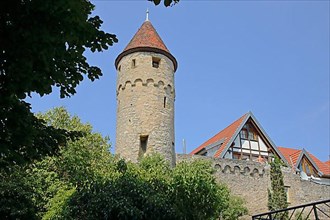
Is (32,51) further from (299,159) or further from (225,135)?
(299,159)

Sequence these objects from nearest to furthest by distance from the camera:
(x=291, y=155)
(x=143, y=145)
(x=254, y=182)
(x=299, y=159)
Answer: (x=143, y=145), (x=254, y=182), (x=299, y=159), (x=291, y=155)

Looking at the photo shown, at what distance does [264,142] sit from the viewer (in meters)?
27.1

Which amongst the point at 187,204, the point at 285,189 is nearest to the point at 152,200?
the point at 187,204

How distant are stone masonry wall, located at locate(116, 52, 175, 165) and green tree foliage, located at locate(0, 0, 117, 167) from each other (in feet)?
45.4

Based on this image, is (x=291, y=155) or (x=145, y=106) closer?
(x=145, y=106)

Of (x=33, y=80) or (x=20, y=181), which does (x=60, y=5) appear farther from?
A: (x=20, y=181)

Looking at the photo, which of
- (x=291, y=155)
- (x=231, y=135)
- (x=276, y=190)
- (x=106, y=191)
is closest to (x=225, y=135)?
(x=231, y=135)

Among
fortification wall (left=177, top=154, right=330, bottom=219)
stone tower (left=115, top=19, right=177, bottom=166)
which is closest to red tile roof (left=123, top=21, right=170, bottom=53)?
stone tower (left=115, top=19, right=177, bottom=166)

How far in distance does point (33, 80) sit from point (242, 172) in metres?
20.0

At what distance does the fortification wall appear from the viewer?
23375 millimetres

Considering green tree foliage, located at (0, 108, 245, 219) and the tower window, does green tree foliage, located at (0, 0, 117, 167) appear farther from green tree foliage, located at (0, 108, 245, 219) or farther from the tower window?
the tower window

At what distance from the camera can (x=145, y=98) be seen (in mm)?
20531

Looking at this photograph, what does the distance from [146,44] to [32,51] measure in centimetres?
1675

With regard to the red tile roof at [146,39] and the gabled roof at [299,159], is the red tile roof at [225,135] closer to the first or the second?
the gabled roof at [299,159]
